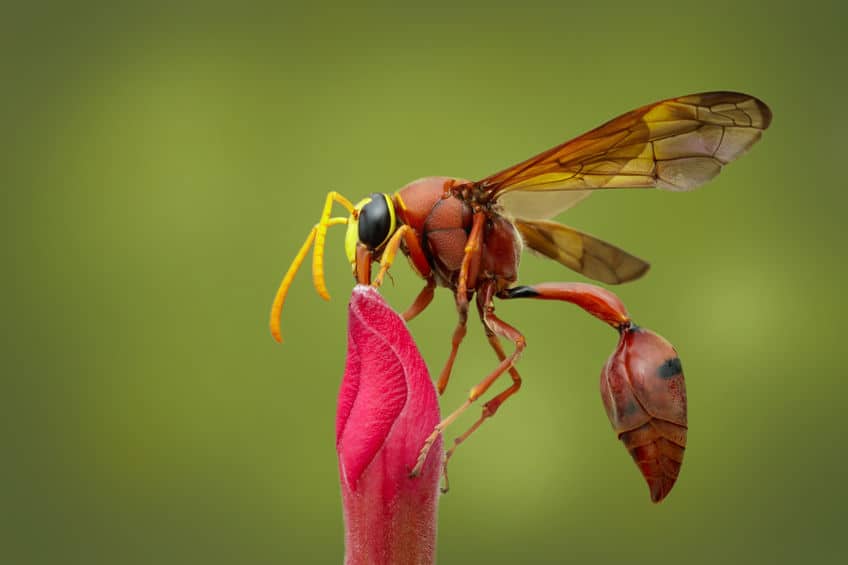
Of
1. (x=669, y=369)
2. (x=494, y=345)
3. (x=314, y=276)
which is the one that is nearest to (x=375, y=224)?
(x=314, y=276)

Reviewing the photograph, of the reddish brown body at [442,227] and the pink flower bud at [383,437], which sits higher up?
the reddish brown body at [442,227]

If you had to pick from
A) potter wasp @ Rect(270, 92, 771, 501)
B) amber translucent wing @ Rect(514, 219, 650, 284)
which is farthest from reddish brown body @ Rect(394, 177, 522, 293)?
amber translucent wing @ Rect(514, 219, 650, 284)

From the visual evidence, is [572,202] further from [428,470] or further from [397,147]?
[397,147]

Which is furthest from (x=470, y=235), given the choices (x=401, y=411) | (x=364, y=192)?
(x=364, y=192)

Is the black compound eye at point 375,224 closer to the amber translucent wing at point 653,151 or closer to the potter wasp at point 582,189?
the potter wasp at point 582,189

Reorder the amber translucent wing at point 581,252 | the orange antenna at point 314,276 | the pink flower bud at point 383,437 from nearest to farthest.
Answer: the pink flower bud at point 383,437 < the orange antenna at point 314,276 < the amber translucent wing at point 581,252

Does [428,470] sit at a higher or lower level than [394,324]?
lower

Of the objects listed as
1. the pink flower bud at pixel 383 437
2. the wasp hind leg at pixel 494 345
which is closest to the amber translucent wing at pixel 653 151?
the wasp hind leg at pixel 494 345
